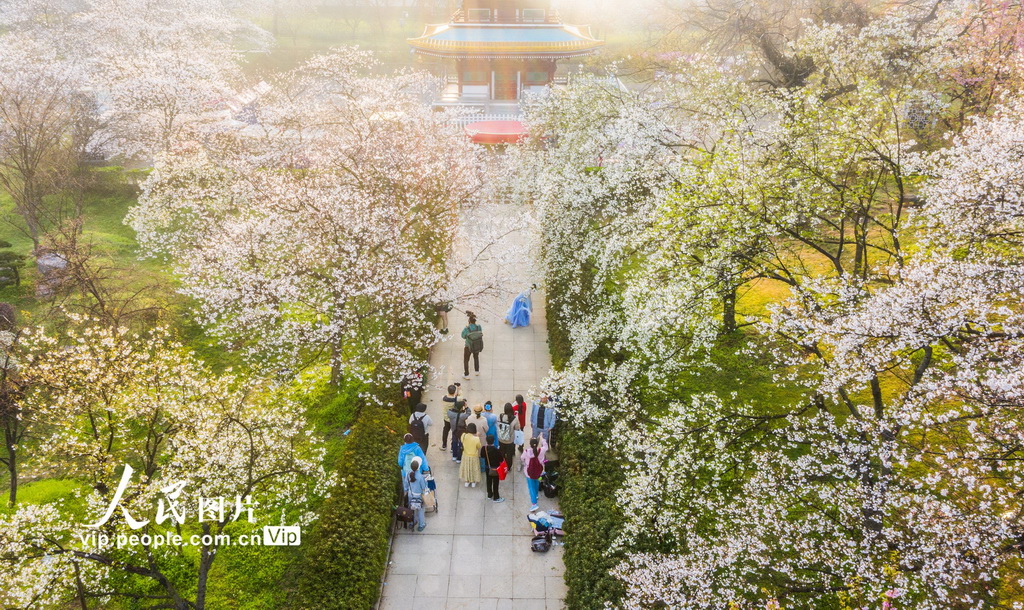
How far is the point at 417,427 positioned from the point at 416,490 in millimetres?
1663

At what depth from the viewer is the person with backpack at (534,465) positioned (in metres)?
12.7

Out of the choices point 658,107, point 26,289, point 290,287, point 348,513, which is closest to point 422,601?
point 348,513

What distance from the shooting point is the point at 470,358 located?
18781 millimetres

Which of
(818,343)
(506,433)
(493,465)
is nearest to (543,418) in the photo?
(506,433)

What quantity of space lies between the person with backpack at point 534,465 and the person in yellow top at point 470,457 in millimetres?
1131

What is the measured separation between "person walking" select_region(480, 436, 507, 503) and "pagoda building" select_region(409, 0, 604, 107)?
3236cm

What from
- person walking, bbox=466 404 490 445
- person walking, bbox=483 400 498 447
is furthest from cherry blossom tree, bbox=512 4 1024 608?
person walking, bbox=466 404 490 445

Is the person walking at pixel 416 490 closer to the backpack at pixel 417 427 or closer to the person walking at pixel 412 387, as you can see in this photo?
the backpack at pixel 417 427

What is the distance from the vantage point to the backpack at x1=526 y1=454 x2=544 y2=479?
41.7ft

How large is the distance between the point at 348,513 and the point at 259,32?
6554cm

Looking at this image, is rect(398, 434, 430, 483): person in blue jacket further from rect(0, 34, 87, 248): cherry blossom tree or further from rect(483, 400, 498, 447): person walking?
rect(0, 34, 87, 248): cherry blossom tree

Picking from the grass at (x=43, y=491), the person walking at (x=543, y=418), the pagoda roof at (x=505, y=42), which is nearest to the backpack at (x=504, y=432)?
the person walking at (x=543, y=418)

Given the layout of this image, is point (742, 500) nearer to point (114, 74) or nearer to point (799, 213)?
point (799, 213)
